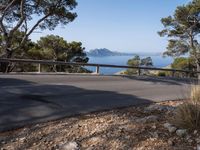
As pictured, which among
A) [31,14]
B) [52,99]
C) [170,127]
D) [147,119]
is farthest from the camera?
[31,14]

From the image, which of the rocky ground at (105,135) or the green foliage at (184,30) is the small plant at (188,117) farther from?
the green foliage at (184,30)

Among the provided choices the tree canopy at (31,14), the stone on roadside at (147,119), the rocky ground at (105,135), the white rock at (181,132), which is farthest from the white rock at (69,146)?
the tree canopy at (31,14)

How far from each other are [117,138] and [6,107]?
12.9ft

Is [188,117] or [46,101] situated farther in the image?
[46,101]

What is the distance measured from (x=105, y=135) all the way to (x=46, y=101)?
3.94m

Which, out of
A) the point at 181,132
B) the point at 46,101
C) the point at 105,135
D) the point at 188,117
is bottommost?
the point at 105,135

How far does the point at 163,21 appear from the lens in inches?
1795

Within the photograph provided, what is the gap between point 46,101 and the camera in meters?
10.4

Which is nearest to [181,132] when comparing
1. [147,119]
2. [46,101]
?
[147,119]

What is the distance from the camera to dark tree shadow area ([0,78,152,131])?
8.56 metres


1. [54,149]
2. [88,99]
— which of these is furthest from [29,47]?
[54,149]

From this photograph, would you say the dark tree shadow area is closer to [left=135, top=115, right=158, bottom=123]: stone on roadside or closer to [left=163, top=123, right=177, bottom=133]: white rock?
[left=135, top=115, right=158, bottom=123]: stone on roadside

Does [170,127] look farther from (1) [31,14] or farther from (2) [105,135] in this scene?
(1) [31,14]

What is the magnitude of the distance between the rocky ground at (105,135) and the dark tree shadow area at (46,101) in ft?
2.14
